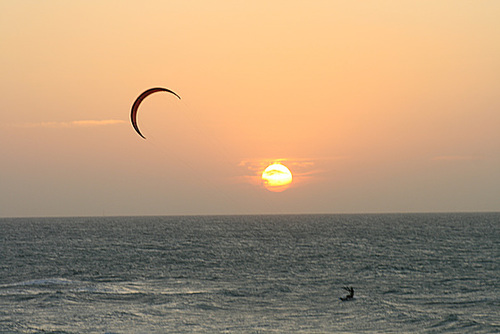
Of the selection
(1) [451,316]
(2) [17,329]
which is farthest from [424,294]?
(2) [17,329]

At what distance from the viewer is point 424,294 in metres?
47.5

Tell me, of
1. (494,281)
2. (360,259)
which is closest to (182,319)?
(494,281)

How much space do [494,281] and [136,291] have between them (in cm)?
3146

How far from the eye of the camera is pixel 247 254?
86.4 m

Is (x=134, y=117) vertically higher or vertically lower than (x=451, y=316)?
higher

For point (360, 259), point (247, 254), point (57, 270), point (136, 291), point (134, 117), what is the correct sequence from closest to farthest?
point (134, 117) → point (136, 291) → point (57, 270) → point (360, 259) → point (247, 254)

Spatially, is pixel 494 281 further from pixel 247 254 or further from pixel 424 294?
pixel 247 254

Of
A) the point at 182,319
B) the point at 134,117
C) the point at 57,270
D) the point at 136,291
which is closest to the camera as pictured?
the point at 182,319

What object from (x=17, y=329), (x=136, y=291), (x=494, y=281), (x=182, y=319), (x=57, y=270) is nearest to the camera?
(x=17, y=329)

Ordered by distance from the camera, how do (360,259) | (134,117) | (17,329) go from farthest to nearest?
(360,259) → (134,117) → (17,329)

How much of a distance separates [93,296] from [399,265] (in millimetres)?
37700

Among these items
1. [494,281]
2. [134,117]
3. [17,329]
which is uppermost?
[134,117]

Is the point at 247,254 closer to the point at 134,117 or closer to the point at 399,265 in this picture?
the point at 399,265

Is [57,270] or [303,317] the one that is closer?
[303,317]
